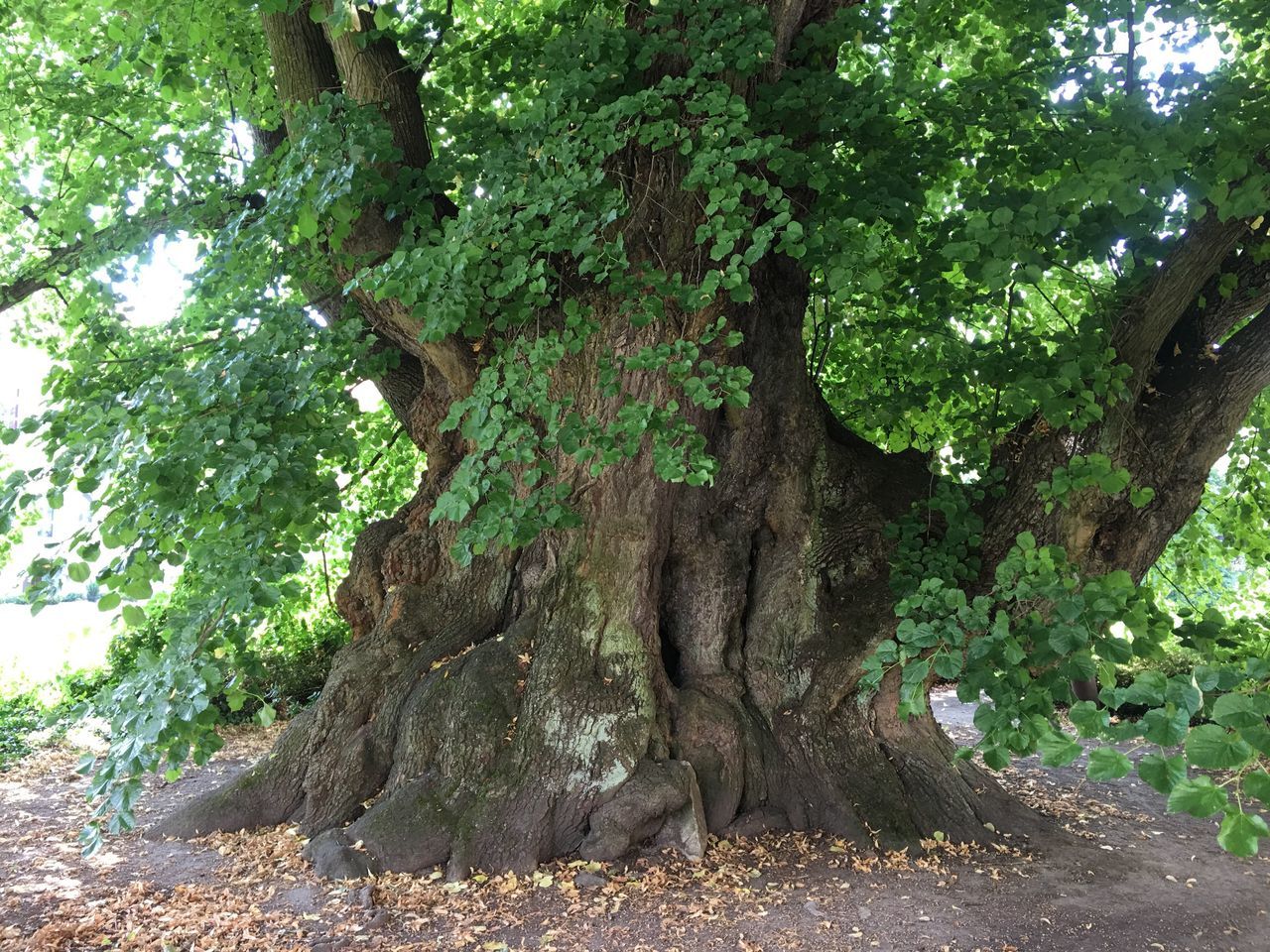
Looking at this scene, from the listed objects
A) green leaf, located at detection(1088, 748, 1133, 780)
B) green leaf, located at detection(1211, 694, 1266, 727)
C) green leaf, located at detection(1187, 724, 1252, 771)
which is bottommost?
green leaf, located at detection(1088, 748, 1133, 780)

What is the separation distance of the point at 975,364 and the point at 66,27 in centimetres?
612

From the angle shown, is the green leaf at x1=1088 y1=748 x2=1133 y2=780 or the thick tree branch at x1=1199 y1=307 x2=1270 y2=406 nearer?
the green leaf at x1=1088 y1=748 x2=1133 y2=780

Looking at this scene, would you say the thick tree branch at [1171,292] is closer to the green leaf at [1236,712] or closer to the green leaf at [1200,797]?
the green leaf at [1236,712]

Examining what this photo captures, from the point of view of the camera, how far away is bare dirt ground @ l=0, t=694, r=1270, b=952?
152 inches

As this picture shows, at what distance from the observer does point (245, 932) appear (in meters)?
3.87

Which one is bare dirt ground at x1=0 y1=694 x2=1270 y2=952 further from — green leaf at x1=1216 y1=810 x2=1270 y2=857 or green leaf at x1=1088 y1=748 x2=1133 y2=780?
green leaf at x1=1216 y1=810 x2=1270 y2=857

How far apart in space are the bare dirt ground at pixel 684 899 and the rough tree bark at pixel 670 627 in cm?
20

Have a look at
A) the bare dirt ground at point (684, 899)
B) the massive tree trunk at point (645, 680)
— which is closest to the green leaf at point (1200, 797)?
the bare dirt ground at point (684, 899)

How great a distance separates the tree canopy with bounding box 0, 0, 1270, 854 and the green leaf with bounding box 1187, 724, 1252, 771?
3.57ft

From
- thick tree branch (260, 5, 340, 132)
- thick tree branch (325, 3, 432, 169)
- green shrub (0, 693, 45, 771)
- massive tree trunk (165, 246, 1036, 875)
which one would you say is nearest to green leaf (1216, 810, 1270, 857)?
massive tree trunk (165, 246, 1036, 875)

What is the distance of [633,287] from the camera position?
4230 millimetres

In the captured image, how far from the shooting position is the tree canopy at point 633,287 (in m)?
3.40

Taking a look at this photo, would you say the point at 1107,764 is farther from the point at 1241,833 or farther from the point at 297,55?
the point at 297,55

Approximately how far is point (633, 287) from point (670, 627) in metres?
2.28
